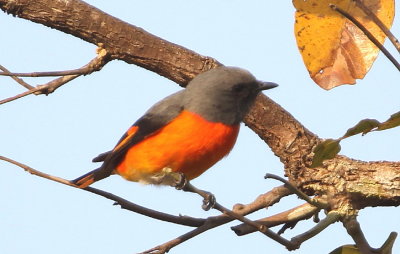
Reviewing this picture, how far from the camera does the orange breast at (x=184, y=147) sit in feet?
14.8

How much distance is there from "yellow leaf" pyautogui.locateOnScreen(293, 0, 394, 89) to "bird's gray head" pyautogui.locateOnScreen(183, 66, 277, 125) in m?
1.10

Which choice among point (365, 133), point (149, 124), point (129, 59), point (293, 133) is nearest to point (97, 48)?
point (129, 59)

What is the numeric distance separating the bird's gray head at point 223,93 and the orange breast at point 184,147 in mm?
81

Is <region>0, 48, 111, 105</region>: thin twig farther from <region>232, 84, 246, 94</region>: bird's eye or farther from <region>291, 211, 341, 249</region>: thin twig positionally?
<region>291, 211, 341, 249</region>: thin twig

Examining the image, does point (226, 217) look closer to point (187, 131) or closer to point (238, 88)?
point (187, 131)

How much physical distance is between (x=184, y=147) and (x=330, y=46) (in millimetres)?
1168

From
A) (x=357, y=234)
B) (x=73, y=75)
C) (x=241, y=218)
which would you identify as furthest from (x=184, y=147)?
(x=241, y=218)

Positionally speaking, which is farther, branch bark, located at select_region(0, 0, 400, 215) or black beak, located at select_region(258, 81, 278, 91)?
black beak, located at select_region(258, 81, 278, 91)

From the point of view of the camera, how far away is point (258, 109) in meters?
4.88

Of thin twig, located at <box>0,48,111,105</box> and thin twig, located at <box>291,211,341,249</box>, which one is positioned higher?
thin twig, located at <box>0,48,111,105</box>

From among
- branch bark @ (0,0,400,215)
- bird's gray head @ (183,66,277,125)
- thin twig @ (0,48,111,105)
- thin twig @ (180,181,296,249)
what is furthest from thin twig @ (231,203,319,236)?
thin twig @ (0,48,111,105)

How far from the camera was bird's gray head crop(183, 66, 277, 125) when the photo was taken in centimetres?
Result: 475

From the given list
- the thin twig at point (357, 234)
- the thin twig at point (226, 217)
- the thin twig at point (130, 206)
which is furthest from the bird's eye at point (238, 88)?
the thin twig at point (357, 234)

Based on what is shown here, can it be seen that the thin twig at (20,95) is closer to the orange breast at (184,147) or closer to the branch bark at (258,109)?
the branch bark at (258,109)
